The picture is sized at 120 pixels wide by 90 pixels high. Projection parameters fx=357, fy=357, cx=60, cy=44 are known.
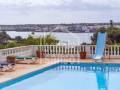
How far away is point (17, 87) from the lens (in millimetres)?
9656

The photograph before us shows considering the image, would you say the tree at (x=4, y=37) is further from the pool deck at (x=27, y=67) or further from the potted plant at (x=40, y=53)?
the pool deck at (x=27, y=67)

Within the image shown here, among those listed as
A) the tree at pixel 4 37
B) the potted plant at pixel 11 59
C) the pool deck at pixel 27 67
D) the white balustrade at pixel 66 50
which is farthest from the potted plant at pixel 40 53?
the tree at pixel 4 37

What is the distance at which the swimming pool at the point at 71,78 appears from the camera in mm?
9961

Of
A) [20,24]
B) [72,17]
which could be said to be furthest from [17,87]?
[72,17]

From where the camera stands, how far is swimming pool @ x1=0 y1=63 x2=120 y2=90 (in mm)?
9961

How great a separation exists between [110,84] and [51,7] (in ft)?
39.2

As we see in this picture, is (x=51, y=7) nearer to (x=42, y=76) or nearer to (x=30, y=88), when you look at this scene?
(x=42, y=76)

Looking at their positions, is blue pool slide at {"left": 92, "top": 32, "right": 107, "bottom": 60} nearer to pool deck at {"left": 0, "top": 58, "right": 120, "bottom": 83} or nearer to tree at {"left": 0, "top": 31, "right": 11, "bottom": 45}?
pool deck at {"left": 0, "top": 58, "right": 120, "bottom": 83}

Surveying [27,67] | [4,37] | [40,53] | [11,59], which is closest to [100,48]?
[40,53]

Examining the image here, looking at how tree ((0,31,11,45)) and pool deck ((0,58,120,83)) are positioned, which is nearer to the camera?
pool deck ((0,58,120,83))

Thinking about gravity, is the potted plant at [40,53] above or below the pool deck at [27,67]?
above

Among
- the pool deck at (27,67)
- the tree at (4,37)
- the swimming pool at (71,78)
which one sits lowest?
the swimming pool at (71,78)

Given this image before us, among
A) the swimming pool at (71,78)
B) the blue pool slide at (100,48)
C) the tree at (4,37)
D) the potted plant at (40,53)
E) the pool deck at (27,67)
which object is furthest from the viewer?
the tree at (4,37)

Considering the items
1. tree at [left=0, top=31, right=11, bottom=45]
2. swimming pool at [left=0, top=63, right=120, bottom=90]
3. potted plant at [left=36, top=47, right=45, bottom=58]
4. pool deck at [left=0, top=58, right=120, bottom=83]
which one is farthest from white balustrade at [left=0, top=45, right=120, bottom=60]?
tree at [left=0, top=31, right=11, bottom=45]
